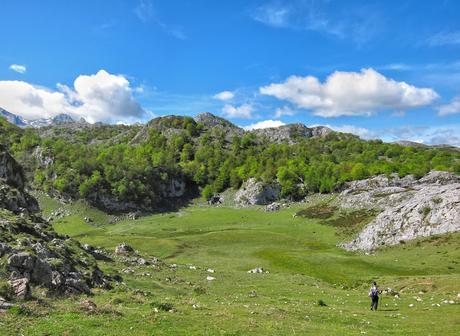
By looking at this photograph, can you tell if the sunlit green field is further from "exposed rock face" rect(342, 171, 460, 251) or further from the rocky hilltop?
"exposed rock face" rect(342, 171, 460, 251)

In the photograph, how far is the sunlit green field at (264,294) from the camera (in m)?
24.8

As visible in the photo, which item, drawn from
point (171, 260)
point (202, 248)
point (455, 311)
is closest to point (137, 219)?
point (202, 248)

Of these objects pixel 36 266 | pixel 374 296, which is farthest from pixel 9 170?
pixel 374 296

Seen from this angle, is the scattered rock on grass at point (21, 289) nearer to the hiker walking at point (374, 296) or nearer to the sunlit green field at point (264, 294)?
the sunlit green field at point (264, 294)

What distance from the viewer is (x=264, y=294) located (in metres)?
48.3

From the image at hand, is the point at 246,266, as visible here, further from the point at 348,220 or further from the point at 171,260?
the point at 348,220

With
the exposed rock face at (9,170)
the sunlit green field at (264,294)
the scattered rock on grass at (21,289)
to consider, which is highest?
the exposed rock face at (9,170)

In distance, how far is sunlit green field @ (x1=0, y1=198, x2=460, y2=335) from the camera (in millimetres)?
24797

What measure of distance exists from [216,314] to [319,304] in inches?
562

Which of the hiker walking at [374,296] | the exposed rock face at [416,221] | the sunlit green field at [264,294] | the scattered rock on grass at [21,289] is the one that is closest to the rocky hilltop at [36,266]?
the scattered rock on grass at [21,289]

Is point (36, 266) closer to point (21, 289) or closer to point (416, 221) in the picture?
point (21, 289)

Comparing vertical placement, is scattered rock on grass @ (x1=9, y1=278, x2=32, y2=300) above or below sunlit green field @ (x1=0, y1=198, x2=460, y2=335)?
above

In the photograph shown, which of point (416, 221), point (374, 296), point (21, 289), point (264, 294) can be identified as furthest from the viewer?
point (416, 221)

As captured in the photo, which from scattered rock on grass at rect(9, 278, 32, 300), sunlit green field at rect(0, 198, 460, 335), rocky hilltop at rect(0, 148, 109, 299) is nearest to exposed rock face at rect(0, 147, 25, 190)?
sunlit green field at rect(0, 198, 460, 335)
